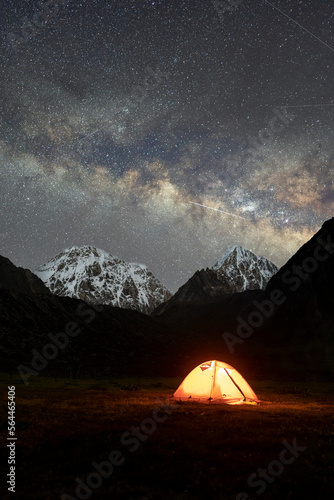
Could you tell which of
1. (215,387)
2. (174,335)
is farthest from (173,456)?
(174,335)

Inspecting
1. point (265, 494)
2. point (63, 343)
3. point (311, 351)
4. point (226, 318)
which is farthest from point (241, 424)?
point (226, 318)

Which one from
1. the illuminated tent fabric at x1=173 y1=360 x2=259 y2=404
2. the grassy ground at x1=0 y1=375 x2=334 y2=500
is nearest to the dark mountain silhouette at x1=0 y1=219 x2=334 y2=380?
the illuminated tent fabric at x1=173 y1=360 x2=259 y2=404

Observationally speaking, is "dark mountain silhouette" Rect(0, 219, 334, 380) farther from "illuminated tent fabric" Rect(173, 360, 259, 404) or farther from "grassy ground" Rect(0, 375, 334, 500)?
"grassy ground" Rect(0, 375, 334, 500)

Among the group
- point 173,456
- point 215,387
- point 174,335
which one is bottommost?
point 215,387

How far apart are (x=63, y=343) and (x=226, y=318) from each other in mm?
128150

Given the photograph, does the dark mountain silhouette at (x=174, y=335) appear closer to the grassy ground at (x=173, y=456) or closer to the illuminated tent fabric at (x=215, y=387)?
the illuminated tent fabric at (x=215, y=387)

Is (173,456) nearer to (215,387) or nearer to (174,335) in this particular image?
(215,387)

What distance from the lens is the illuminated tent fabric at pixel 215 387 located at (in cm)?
2075

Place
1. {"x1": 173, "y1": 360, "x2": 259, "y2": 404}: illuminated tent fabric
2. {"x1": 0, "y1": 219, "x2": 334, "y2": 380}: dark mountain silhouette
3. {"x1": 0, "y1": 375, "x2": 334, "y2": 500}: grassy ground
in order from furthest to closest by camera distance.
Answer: {"x1": 0, "y1": 219, "x2": 334, "y2": 380}: dark mountain silhouette → {"x1": 173, "y1": 360, "x2": 259, "y2": 404}: illuminated tent fabric → {"x1": 0, "y1": 375, "x2": 334, "y2": 500}: grassy ground

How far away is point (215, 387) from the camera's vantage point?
69.3 ft

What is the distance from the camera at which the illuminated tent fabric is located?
20750 millimetres

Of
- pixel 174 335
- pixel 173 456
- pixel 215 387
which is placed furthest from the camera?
pixel 174 335

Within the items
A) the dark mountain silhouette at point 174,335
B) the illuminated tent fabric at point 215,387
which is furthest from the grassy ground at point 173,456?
the dark mountain silhouette at point 174,335

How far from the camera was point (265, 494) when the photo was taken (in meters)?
6.69
